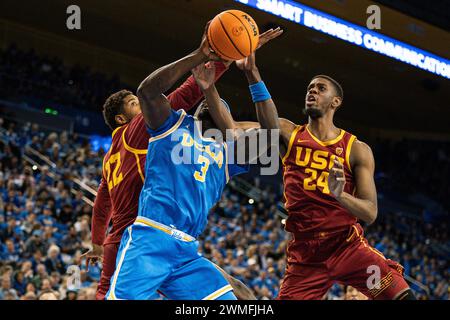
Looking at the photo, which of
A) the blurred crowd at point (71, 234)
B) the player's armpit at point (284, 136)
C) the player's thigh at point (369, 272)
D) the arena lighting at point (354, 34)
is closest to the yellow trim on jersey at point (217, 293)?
the player's thigh at point (369, 272)

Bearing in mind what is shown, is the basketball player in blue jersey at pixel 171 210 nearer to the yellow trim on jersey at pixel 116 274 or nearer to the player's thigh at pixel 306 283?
the yellow trim on jersey at pixel 116 274

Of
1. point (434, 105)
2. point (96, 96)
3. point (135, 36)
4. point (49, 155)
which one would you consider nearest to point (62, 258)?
point (49, 155)

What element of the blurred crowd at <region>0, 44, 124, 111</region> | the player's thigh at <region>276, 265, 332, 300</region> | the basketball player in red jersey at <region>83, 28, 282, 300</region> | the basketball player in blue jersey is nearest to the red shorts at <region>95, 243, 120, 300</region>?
the basketball player in red jersey at <region>83, 28, 282, 300</region>

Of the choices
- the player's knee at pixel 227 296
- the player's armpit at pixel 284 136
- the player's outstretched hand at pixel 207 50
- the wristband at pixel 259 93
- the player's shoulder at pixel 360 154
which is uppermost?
the player's outstretched hand at pixel 207 50

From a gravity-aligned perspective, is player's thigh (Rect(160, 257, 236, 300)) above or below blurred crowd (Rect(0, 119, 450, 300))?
below

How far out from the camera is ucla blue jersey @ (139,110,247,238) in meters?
3.85

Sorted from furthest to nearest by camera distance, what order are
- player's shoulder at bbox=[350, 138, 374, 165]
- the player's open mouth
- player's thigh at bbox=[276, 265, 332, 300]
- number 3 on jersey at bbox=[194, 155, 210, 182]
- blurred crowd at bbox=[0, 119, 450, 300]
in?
blurred crowd at bbox=[0, 119, 450, 300] → the player's open mouth → player's shoulder at bbox=[350, 138, 374, 165] → player's thigh at bbox=[276, 265, 332, 300] → number 3 on jersey at bbox=[194, 155, 210, 182]

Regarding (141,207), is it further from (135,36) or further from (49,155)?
(135,36)

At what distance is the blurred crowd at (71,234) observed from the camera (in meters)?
9.30

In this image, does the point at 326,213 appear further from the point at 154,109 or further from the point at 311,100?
the point at 154,109

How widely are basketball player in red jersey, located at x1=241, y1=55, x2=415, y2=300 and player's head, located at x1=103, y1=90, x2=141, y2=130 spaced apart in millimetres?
1065

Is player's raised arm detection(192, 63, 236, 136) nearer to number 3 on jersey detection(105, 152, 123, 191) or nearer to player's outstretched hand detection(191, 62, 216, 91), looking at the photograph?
player's outstretched hand detection(191, 62, 216, 91)

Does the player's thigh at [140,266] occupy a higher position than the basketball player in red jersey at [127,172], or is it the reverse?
the basketball player in red jersey at [127,172]

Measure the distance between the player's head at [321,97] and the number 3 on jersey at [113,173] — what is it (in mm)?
1431
